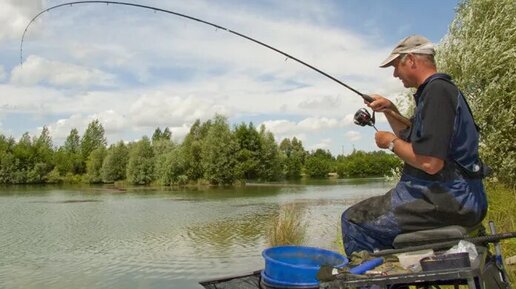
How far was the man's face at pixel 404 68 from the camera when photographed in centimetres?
297

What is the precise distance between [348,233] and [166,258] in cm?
1073

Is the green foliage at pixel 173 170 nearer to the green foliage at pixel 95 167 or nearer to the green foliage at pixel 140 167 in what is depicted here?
the green foliage at pixel 140 167

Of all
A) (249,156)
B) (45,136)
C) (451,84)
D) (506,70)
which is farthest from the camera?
(45,136)

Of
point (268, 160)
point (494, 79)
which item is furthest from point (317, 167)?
point (494, 79)

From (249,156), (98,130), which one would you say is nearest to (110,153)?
(249,156)

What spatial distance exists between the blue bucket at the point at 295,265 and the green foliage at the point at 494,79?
29.8 ft

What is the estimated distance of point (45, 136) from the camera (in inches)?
3639

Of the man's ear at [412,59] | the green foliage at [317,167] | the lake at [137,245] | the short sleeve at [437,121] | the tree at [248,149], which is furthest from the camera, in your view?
the green foliage at [317,167]

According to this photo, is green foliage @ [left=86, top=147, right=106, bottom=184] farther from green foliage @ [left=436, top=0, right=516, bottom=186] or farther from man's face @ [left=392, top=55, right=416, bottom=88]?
man's face @ [left=392, top=55, right=416, bottom=88]

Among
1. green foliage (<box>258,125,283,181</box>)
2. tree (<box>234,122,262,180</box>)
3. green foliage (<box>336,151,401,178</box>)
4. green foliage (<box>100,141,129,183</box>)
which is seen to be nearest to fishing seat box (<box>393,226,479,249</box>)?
tree (<box>234,122,262,180</box>)

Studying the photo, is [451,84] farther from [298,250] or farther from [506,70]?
[506,70]

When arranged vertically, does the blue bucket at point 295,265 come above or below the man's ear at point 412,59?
below

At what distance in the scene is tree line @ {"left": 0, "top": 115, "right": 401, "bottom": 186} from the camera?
5722 centimetres

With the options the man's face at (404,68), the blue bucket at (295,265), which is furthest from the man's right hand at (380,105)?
the blue bucket at (295,265)
